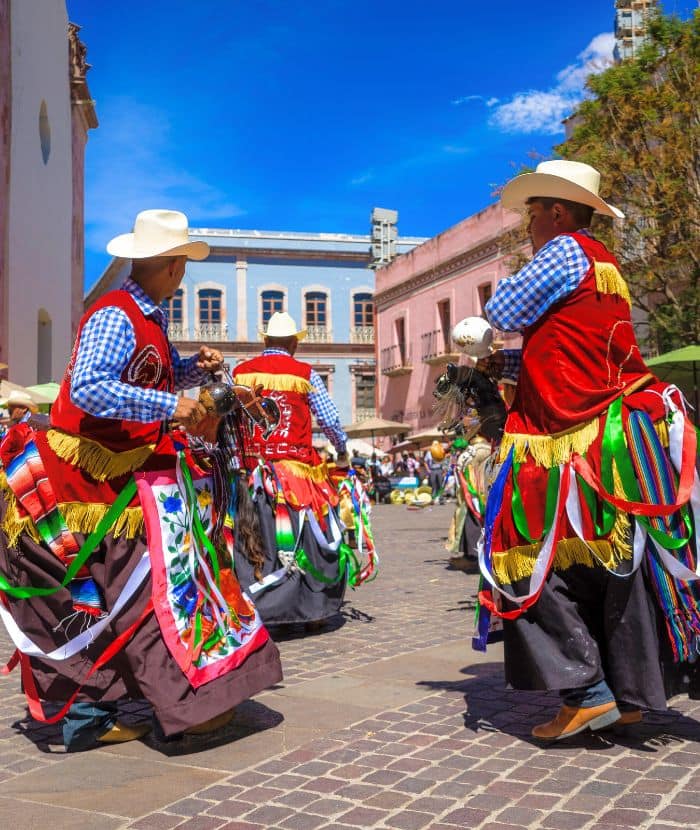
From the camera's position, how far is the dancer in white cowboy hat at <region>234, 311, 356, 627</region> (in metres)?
6.35

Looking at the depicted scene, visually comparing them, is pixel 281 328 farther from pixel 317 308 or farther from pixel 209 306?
pixel 317 308

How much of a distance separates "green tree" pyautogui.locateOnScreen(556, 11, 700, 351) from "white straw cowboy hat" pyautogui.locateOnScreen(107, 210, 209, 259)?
14789 millimetres

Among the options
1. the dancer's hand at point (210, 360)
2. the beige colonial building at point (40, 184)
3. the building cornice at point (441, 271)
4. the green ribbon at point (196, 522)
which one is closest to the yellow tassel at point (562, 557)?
the green ribbon at point (196, 522)

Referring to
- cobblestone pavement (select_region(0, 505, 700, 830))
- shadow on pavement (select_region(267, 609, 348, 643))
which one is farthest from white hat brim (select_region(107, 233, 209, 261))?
shadow on pavement (select_region(267, 609, 348, 643))

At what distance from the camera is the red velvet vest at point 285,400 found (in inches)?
255

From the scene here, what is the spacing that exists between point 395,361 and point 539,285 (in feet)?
118

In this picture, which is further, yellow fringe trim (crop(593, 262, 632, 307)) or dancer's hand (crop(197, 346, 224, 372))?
dancer's hand (crop(197, 346, 224, 372))

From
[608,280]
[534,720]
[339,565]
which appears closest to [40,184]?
[339,565]

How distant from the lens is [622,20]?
27266 mm

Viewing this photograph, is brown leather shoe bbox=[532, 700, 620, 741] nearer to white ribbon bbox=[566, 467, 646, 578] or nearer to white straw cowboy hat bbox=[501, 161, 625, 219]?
white ribbon bbox=[566, 467, 646, 578]

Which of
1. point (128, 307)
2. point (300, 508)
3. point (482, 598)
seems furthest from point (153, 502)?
point (300, 508)

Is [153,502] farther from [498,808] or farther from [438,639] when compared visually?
[438,639]

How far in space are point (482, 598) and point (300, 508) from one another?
9.14ft

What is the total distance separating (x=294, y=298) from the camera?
48.7 m
